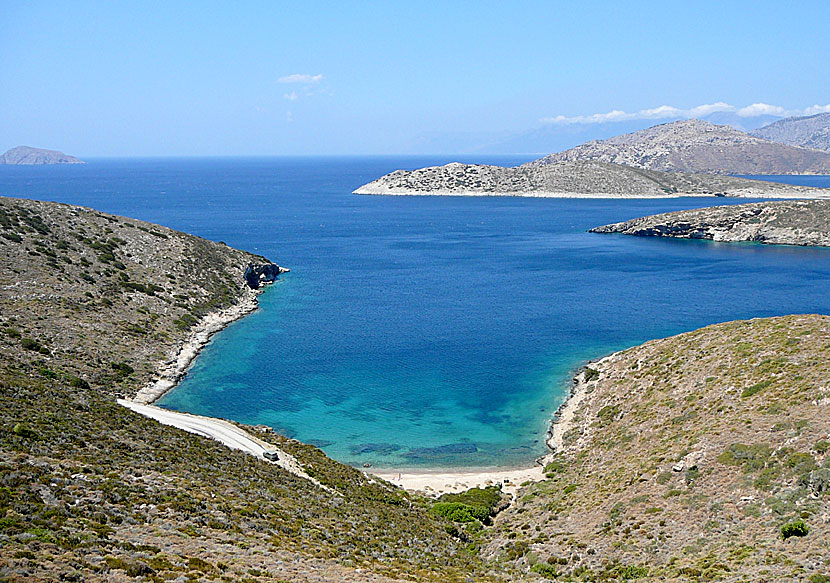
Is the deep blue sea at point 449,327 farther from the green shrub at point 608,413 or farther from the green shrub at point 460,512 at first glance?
the green shrub at point 460,512

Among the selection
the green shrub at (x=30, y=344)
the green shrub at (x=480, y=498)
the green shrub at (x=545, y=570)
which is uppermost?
the green shrub at (x=30, y=344)

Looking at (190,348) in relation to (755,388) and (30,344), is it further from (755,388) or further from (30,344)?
(755,388)

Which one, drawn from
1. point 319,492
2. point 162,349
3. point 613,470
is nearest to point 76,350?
point 162,349

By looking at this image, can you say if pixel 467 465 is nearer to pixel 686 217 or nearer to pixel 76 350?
pixel 76 350

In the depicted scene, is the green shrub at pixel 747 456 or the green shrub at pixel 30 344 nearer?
the green shrub at pixel 747 456

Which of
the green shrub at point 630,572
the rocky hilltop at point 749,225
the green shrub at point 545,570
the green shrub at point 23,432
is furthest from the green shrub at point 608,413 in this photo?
the rocky hilltop at point 749,225

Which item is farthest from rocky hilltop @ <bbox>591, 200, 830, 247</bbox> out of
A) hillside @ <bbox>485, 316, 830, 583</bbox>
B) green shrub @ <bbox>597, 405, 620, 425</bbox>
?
green shrub @ <bbox>597, 405, 620, 425</bbox>

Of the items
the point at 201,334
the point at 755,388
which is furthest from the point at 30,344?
the point at 755,388
